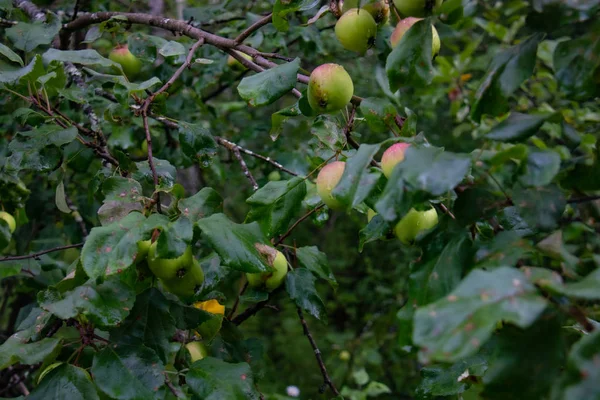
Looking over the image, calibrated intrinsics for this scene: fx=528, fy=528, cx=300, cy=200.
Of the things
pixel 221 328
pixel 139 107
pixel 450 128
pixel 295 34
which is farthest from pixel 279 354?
pixel 139 107

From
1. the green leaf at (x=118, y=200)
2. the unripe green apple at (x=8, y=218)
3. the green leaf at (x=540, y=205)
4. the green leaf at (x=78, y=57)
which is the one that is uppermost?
the green leaf at (x=540, y=205)

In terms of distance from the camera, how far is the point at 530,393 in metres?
0.47

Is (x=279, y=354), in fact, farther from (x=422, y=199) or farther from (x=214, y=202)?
(x=422, y=199)

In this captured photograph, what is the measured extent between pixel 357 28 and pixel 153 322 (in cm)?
60

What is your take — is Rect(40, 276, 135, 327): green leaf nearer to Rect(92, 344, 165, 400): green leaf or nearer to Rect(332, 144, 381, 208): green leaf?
Rect(92, 344, 165, 400): green leaf

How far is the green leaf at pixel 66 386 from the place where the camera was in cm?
Answer: 79

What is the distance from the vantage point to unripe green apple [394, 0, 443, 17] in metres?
0.74

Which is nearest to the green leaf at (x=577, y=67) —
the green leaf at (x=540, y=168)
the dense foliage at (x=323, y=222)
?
the dense foliage at (x=323, y=222)

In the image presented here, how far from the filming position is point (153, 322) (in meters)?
0.88

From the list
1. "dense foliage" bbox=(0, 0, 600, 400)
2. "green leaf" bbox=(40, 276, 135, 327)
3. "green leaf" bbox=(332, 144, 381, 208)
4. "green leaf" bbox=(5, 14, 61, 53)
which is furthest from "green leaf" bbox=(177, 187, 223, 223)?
"green leaf" bbox=(5, 14, 61, 53)

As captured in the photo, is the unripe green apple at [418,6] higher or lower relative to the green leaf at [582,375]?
higher

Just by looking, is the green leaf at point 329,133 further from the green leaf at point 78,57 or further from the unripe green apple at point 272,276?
the green leaf at point 78,57

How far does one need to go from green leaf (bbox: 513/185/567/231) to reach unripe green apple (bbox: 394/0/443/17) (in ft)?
1.00

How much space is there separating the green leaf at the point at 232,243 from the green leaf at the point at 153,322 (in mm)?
217
